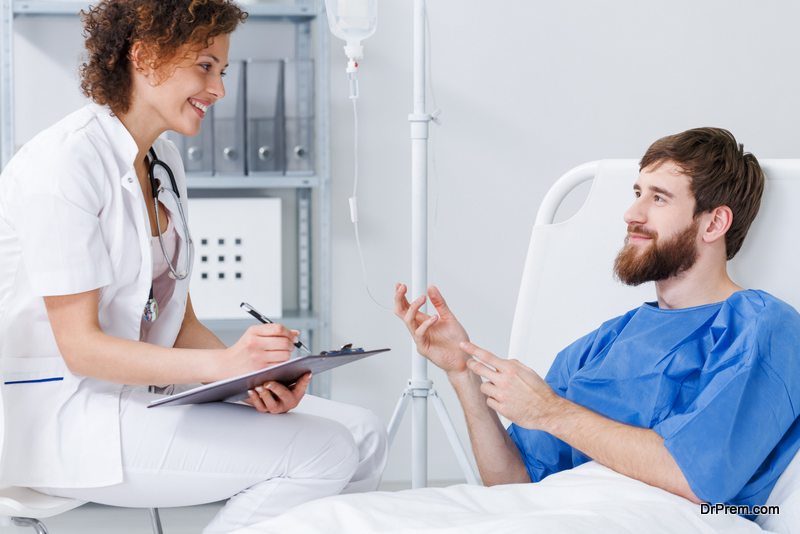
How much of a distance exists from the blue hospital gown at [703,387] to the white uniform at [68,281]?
1.65 ft

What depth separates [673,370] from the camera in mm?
1149

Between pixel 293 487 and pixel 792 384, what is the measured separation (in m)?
0.73

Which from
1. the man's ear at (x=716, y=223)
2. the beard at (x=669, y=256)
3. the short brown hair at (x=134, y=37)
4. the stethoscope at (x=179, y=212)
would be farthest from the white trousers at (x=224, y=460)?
the man's ear at (x=716, y=223)

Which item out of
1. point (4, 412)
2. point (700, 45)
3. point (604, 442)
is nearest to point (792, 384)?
point (604, 442)

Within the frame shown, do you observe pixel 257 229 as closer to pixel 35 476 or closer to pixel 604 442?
pixel 35 476

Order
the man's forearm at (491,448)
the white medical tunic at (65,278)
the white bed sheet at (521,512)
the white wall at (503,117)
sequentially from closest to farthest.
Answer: the white bed sheet at (521,512) → the white medical tunic at (65,278) → the man's forearm at (491,448) → the white wall at (503,117)

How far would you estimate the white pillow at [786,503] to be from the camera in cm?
99

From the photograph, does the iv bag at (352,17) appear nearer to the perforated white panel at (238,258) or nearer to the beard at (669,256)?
the perforated white panel at (238,258)

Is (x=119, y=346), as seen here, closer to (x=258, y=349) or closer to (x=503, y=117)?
(x=258, y=349)

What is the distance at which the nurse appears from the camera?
3.26ft

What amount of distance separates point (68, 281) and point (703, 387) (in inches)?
37.1

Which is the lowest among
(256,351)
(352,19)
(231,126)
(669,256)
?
(256,351)

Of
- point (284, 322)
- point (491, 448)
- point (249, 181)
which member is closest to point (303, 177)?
point (249, 181)

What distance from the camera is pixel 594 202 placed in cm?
148
